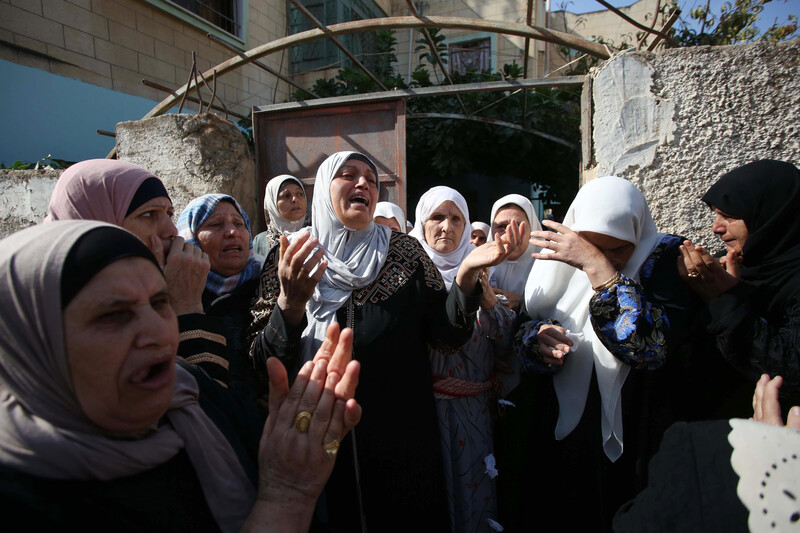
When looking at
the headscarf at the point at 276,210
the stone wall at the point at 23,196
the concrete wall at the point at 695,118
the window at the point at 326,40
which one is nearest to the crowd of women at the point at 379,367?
the concrete wall at the point at 695,118

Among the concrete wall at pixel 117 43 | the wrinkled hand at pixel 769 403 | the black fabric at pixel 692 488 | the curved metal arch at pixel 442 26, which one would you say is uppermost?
the concrete wall at pixel 117 43

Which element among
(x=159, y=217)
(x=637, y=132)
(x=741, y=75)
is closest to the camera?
(x=159, y=217)

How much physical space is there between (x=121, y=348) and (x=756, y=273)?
2.05 metres

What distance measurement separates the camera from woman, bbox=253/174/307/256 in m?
3.60

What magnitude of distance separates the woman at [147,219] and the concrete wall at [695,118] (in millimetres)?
2355

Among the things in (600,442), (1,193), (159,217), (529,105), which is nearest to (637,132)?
(600,442)

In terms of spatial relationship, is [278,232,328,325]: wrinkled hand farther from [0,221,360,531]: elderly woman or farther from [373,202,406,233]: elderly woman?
[373,202,406,233]: elderly woman

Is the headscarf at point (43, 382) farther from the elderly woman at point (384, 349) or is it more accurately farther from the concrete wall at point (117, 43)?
the concrete wall at point (117, 43)

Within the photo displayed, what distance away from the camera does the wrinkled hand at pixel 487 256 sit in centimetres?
148

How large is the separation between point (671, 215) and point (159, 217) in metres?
2.55

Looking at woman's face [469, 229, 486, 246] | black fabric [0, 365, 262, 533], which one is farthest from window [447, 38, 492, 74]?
black fabric [0, 365, 262, 533]

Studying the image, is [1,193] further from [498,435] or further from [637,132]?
[637,132]

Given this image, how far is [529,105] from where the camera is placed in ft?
19.7

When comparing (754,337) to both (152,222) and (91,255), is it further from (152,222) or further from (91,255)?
(152,222)
